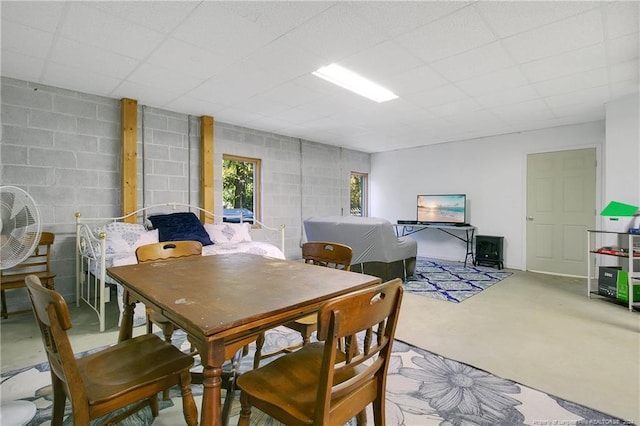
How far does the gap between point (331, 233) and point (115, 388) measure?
3.64 metres

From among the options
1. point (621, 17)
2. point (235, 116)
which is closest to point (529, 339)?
point (621, 17)

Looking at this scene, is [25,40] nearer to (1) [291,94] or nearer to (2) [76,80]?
(2) [76,80]

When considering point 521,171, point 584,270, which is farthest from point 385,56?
point 584,270

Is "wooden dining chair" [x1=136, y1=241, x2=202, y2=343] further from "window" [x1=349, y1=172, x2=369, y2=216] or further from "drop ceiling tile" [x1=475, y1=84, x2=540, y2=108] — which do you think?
"window" [x1=349, y1=172, x2=369, y2=216]

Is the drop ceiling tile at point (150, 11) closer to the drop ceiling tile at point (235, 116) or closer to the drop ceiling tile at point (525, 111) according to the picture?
the drop ceiling tile at point (235, 116)

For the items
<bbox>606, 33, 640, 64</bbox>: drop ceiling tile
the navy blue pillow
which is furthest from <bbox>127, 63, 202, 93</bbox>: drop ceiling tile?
<bbox>606, 33, 640, 64</bbox>: drop ceiling tile

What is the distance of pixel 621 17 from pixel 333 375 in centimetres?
303

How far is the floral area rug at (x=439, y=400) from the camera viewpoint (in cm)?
160

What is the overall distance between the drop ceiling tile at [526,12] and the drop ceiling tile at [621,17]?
14 cm

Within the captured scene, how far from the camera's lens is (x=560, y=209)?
5.03 m

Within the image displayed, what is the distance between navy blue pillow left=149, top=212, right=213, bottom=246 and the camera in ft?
12.0

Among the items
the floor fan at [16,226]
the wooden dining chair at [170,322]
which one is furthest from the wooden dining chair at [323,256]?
the floor fan at [16,226]

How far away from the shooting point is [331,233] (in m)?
4.61

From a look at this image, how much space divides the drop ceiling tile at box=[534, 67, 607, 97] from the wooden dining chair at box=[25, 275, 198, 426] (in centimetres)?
413
